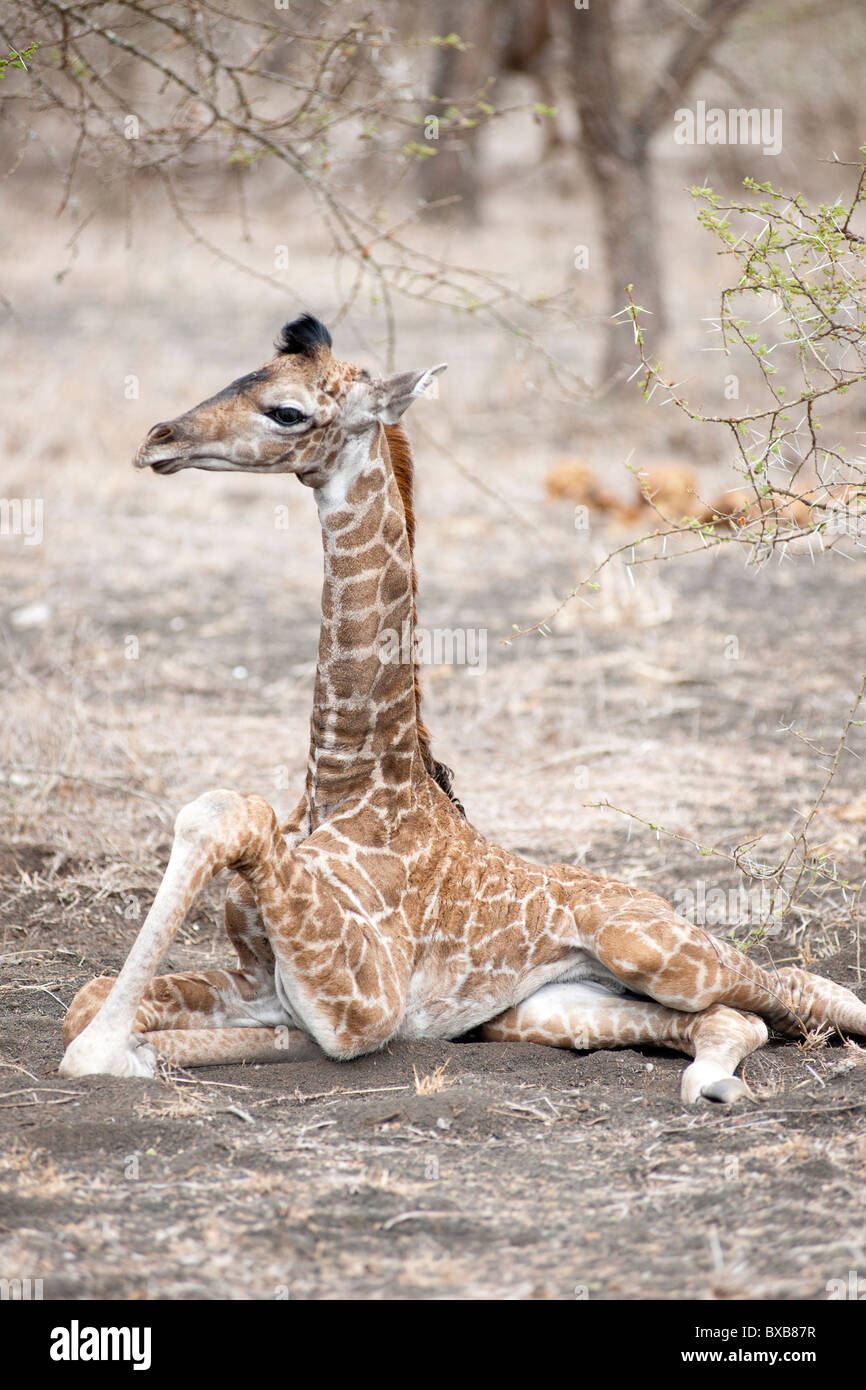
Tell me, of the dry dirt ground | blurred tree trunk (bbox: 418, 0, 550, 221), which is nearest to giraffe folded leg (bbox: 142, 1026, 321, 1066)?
the dry dirt ground

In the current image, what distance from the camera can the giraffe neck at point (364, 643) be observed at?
451cm

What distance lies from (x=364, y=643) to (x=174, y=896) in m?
1.02

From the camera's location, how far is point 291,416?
4.31 m

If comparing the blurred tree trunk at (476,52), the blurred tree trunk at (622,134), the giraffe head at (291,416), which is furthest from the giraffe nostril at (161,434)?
the blurred tree trunk at (476,52)

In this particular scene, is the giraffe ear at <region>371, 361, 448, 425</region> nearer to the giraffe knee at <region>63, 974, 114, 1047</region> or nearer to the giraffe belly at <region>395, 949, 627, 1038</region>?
the giraffe belly at <region>395, 949, 627, 1038</region>

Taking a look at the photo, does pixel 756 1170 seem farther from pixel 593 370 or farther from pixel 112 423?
pixel 593 370

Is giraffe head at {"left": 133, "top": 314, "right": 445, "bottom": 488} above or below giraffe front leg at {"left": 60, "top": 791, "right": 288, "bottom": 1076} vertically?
above

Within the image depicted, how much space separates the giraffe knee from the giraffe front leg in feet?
0.56

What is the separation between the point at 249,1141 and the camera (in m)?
3.78

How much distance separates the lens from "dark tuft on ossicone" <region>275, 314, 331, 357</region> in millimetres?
4398

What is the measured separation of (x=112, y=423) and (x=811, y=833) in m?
8.31

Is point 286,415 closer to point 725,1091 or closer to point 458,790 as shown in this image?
point 725,1091
